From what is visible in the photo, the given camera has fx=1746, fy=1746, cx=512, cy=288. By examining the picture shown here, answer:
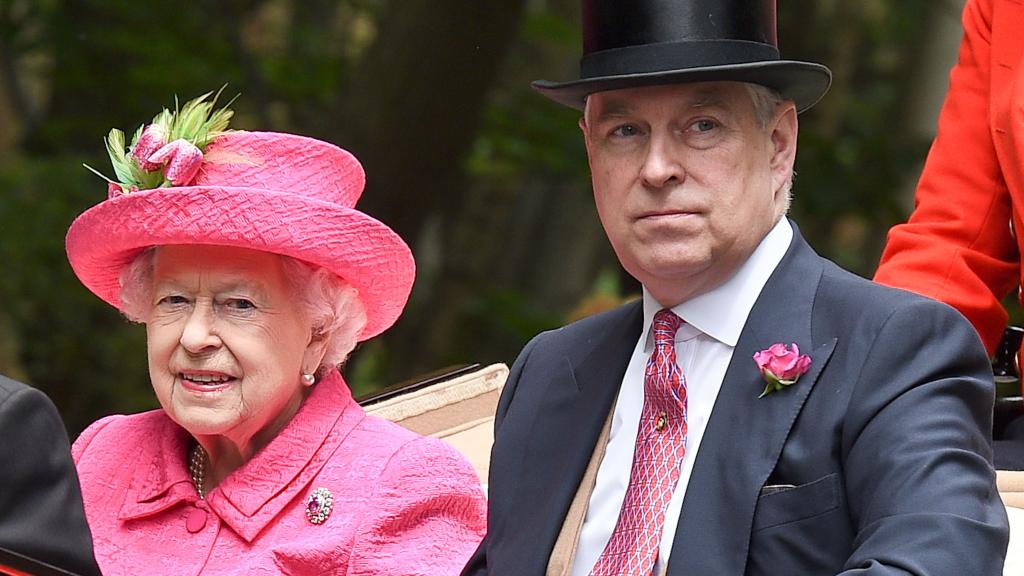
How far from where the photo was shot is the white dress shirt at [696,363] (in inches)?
118

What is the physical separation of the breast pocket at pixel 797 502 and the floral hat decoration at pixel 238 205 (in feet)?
3.78

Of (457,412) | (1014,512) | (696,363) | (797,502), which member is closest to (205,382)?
(457,412)

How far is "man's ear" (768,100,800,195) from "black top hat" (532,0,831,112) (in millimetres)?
27

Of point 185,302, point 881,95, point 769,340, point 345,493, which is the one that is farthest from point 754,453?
point 881,95

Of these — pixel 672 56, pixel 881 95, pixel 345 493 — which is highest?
pixel 672 56

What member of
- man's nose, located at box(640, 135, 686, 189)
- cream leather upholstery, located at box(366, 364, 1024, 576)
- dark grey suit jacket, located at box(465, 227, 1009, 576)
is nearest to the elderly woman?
dark grey suit jacket, located at box(465, 227, 1009, 576)

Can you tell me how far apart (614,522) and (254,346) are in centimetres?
91

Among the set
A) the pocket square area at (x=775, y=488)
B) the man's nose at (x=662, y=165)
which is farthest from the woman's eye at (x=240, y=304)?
the pocket square area at (x=775, y=488)

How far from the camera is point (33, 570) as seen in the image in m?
2.61

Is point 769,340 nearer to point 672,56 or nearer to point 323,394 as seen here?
point 672,56

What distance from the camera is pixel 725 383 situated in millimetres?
2938

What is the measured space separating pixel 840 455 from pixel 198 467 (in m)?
1.57

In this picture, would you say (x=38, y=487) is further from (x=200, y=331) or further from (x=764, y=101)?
(x=764, y=101)

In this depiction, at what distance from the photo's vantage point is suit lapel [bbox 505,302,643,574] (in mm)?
3115
